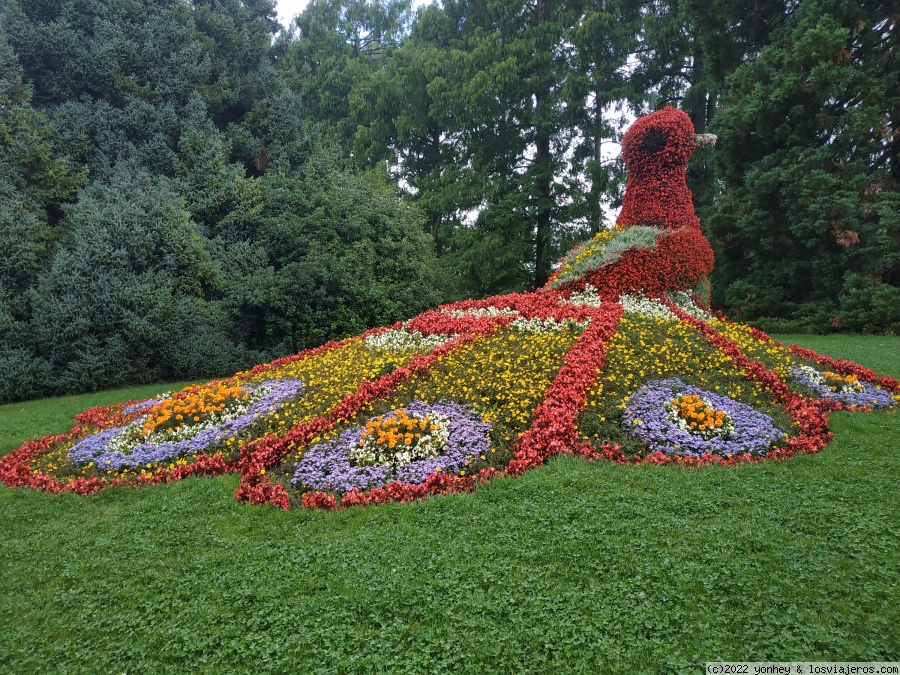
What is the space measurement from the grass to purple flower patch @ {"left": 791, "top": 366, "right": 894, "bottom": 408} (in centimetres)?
179

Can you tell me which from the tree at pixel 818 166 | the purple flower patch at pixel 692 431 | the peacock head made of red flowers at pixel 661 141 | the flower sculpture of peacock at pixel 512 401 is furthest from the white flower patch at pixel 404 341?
the tree at pixel 818 166

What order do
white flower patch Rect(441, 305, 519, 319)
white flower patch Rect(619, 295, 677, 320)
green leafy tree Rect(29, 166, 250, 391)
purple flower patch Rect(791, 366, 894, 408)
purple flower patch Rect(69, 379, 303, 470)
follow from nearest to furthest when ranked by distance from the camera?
purple flower patch Rect(69, 379, 303, 470)
purple flower patch Rect(791, 366, 894, 408)
white flower patch Rect(619, 295, 677, 320)
white flower patch Rect(441, 305, 519, 319)
green leafy tree Rect(29, 166, 250, 391)

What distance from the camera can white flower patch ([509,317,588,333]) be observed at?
768 cm

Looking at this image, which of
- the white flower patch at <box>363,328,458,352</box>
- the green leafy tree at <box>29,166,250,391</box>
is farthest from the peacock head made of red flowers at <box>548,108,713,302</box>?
the green leafy tree at <box>29,166,250,391</box>

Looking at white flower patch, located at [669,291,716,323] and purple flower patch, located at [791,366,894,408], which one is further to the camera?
white flower patch, located at [669,291,716,323]

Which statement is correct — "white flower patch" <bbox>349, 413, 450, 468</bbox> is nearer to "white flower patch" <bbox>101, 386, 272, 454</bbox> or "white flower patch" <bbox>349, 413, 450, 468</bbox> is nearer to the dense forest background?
Result: "white flower patch" <bbox>101, 386, 272, 454</bbox>

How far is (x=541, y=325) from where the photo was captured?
7840mm

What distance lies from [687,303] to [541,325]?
284 cm

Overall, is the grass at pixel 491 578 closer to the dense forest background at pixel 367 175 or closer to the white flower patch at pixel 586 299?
the white flower patch at pixel 586 299

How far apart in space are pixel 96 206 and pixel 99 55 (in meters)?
4.33

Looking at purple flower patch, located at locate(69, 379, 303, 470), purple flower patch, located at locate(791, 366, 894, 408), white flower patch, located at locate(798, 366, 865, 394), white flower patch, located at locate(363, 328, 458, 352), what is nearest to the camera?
purple flower patch, located at locate(69, 379, 303, 470)

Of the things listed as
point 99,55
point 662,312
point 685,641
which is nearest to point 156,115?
point 99,55

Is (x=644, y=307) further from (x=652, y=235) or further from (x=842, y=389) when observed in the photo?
(x=842, y=389)

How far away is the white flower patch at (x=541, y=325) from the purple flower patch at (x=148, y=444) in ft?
10.6
